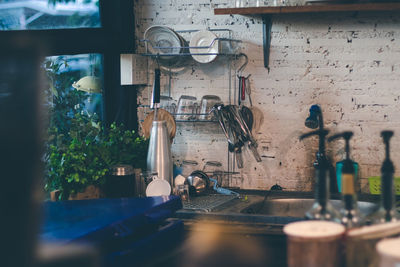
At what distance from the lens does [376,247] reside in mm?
1106

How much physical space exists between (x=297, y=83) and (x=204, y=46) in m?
0.56

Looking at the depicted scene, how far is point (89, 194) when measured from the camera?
7.82 feet

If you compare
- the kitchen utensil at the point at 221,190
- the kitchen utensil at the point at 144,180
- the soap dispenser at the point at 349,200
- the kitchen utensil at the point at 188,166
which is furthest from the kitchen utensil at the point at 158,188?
the soap dispenser at the point at 349,200

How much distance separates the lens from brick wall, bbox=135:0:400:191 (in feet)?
9.24

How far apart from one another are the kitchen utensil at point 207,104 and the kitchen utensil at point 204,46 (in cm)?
22

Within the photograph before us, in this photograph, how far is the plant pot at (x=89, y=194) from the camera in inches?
91.2

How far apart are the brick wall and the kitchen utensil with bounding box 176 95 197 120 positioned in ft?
0.13

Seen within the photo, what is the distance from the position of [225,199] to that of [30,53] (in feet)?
6.58

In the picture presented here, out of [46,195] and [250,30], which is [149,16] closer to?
[250,30]

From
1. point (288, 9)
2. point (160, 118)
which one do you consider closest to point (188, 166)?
point (160, 118)

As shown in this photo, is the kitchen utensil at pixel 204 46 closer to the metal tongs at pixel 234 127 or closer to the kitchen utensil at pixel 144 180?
the metal tongs at pixel 234 127

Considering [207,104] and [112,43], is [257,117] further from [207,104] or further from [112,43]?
[112,43]

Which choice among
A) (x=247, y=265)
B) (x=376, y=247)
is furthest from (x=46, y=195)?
(x=376, y=247)

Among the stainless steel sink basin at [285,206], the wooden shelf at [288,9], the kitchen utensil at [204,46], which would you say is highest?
the wooden shelf at [288,9]
